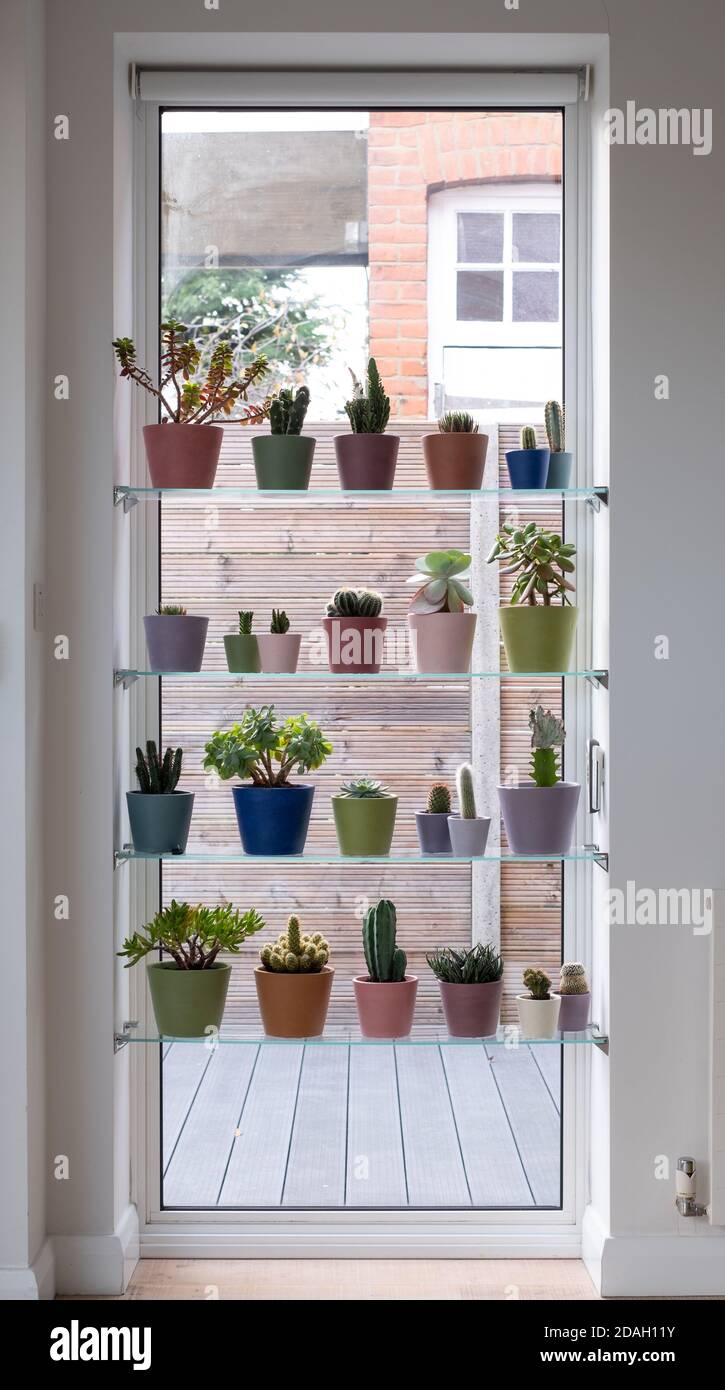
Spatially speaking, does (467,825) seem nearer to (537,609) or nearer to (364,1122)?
(537,609)

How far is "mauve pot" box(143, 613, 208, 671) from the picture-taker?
99.3 inches

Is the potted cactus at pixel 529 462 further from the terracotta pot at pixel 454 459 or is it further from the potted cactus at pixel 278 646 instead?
the potted cactus at pixel 278 646

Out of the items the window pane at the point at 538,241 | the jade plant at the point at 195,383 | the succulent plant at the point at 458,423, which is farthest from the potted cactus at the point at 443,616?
the window pane at the point at 538,241

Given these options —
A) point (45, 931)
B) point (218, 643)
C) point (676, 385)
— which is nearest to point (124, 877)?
point (45, 931)

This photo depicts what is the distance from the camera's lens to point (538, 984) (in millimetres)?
2545

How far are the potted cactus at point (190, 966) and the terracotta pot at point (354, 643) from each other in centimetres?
53

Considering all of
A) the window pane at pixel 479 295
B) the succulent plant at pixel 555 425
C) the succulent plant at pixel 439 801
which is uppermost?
the window pane at pixel 479 295

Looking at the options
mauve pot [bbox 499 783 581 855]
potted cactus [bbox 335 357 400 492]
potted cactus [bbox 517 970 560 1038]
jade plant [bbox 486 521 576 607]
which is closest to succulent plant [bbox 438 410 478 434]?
potted cactus [bbox 335 357 400 492]

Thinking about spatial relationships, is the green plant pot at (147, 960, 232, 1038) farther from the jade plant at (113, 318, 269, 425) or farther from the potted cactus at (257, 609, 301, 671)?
the jade plant at (113, 318, 269, 425)

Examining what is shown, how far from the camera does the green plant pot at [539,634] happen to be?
2.50 meters

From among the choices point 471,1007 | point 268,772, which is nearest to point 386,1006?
point 471,1007

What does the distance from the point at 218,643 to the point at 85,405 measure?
22.3 inches

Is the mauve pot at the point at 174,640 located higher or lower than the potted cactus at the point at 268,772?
higher
